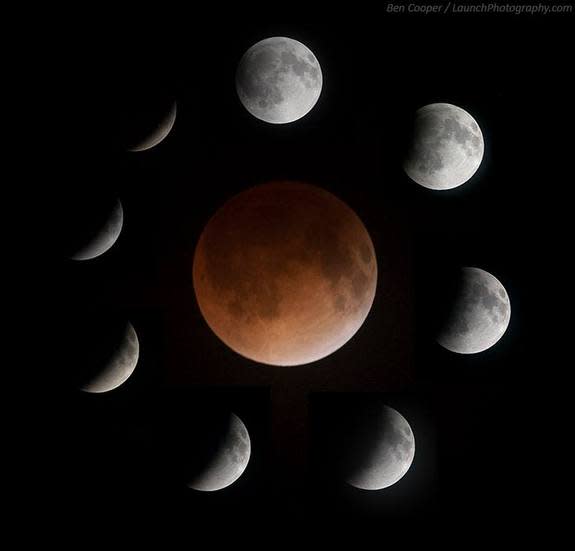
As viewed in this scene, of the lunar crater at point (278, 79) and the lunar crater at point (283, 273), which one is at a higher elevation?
the lunar crater at point (278, 79)

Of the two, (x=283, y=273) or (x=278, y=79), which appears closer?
(x=278, y=79)

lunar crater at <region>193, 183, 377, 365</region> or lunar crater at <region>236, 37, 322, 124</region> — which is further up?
lunar crater at <region>236, 37, 322, 124</region>

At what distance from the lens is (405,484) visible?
5.46m

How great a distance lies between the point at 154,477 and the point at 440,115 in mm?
4122

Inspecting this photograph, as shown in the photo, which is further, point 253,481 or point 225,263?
point 253,481

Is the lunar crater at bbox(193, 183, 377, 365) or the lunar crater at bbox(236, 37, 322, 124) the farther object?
the lunar crater at bbox(193, 183, 377, 365)

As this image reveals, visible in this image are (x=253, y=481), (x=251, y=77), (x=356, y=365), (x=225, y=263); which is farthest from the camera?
(x=356, y=365)

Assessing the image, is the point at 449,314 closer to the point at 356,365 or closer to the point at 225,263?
the point at 356,365

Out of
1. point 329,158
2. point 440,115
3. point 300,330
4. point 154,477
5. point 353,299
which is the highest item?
point 329,158

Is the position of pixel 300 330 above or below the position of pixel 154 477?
above

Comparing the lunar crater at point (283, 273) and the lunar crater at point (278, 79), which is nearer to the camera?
the lunar crater at point (278, 79)

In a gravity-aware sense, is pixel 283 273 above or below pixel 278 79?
below

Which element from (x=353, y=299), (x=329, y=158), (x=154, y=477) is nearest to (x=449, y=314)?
(x=353, y=299)

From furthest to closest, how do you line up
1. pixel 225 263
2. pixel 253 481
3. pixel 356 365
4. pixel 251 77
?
pixel 356 365, pixel 253 481, pixel 225 263, pixel 251 77
